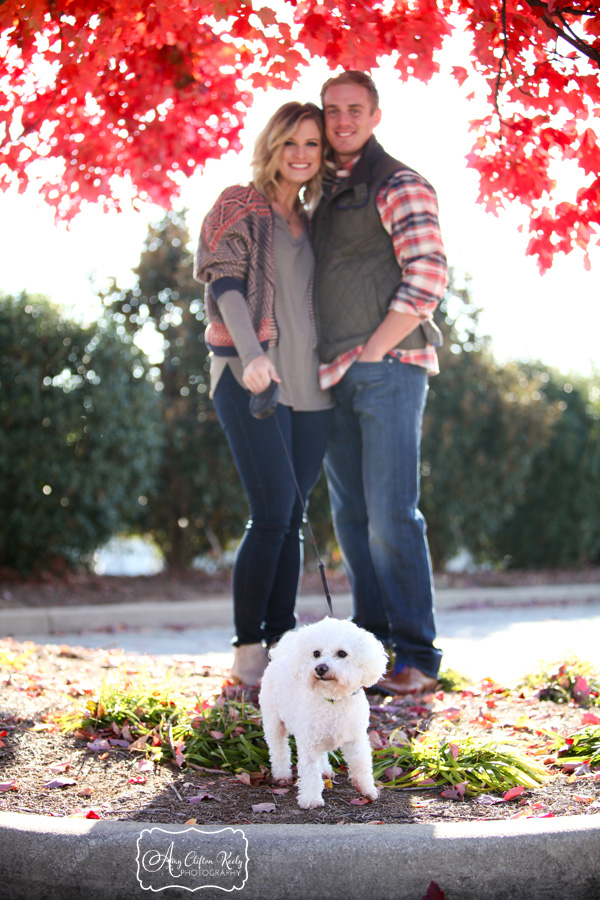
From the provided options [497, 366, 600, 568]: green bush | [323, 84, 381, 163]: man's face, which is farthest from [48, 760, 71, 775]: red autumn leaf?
[497, 366, 600, 568]: green bush

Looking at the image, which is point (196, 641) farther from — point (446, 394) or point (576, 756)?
point (446, 394)

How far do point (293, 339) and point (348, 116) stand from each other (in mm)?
983

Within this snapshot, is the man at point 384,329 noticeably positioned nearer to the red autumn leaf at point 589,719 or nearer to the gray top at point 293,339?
the gray top at point 293,339

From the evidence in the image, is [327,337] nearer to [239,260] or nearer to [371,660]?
[239,260]

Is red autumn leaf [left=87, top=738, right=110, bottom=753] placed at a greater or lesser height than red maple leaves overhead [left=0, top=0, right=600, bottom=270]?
lesser

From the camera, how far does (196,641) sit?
19.3ft

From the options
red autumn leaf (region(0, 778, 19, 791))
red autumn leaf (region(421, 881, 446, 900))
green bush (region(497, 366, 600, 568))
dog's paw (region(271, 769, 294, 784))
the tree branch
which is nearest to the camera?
red autumn leaf (region(421, 881, 446, 900))

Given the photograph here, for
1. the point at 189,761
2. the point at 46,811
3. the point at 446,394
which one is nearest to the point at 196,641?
the point at 189,761

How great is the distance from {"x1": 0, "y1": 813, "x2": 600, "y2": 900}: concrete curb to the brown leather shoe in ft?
4.75

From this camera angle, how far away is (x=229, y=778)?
8.21 ft

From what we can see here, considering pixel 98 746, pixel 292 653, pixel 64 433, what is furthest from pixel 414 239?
pixel 64 433

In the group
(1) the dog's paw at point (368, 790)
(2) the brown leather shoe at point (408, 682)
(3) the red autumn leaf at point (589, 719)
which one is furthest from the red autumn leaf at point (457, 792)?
(2) the brown leather shoe at point (408, 682)

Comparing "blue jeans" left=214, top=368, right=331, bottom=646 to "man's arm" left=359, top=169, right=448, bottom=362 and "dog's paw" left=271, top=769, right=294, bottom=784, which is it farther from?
"dog's paw" left=271, top=769, right=294, bottom=784

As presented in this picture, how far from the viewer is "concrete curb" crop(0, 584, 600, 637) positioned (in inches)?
245
